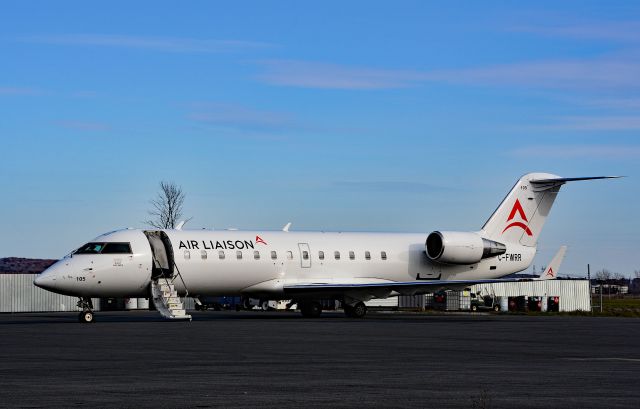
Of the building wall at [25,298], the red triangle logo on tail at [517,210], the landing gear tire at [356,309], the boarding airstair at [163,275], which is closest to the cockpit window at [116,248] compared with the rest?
the boarding airstair at [163,275]

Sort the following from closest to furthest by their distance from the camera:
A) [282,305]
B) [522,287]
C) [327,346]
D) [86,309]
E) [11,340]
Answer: [327,346], [11,340], [86,309], [282,305], [522,287]

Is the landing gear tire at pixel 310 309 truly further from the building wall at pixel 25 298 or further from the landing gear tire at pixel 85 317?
the building wall at pixel 25 298

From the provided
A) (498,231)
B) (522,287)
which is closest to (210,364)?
(498,231)

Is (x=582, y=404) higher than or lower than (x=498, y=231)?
lower

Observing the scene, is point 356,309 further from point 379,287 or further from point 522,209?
point 522,209

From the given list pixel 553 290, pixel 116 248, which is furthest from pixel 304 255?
pixel 553 290

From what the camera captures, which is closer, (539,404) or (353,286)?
(539,404)

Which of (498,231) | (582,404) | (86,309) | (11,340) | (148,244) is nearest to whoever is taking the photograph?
(582,404)

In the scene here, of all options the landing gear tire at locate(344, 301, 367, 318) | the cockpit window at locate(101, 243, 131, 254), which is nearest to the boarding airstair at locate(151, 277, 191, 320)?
the cockpit window at locate(101, 243, 131, 254)

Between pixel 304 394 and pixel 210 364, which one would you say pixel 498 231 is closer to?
pixel 210 364

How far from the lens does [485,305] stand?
66.0m

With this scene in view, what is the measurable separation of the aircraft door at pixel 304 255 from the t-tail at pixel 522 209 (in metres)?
9.62

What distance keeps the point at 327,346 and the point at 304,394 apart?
1034 cm

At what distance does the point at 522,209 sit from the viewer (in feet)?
167
